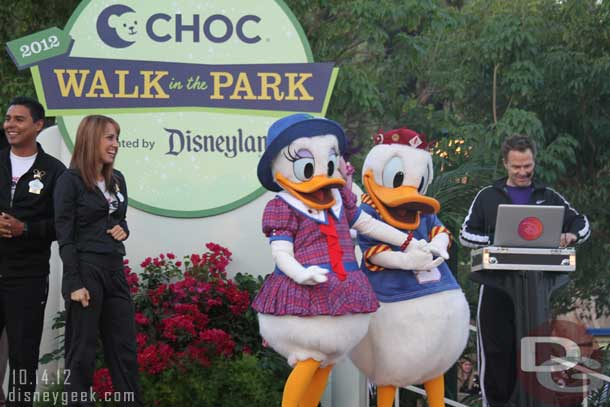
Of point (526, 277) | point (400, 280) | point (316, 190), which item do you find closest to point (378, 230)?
point (400, 280)

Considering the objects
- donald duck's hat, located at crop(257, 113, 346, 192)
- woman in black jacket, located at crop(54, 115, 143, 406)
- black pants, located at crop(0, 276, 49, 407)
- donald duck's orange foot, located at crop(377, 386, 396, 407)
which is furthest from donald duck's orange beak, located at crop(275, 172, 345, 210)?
black pants, located at crop(0, 276, 49, 407)

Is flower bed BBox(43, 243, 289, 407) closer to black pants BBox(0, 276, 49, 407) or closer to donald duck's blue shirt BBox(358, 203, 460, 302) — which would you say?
black pants BBox(0, 276, 49, 407)

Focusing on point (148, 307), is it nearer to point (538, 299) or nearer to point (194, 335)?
point (194, 335)

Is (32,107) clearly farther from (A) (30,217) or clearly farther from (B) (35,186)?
(A) (30,217)

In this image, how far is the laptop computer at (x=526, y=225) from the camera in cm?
531

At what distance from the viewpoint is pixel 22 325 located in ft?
18.0

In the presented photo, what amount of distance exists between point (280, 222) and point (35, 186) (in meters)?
1.42

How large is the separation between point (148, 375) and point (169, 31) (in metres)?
2.40

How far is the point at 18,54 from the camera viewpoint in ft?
22.7

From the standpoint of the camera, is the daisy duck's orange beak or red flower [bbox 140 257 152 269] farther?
red flower [bbox 140 257 152 269]

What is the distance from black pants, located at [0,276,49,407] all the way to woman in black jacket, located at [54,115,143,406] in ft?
0.96

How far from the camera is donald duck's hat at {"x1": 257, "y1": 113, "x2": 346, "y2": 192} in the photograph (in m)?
5.38

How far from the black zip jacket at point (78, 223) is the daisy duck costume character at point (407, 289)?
138 cm

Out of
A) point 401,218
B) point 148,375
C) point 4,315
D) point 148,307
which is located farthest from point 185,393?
point 401,218
